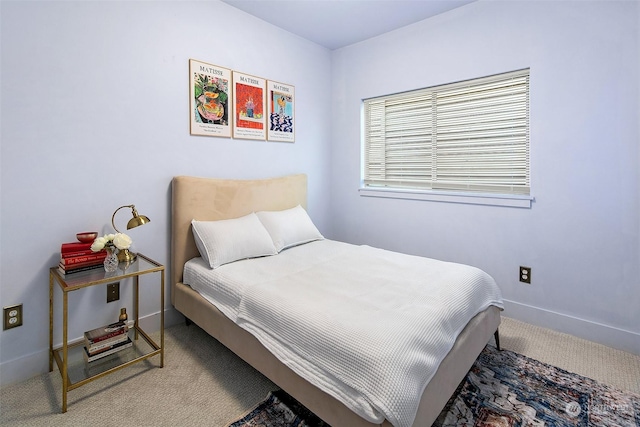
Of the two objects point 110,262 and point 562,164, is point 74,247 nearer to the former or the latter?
point 110,262

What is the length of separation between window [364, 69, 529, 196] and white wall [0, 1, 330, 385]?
1.51 meters

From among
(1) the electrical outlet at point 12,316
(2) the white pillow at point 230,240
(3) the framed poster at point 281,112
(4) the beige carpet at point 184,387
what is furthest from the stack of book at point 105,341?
(3) the framed poster at point 281,112

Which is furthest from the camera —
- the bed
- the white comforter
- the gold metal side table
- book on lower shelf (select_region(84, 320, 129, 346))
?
book on lower shelf (select_region(84, 320, 129, 346))

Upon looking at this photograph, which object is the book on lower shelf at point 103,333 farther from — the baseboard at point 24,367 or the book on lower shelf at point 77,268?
the book on lower shelf at point 77,268

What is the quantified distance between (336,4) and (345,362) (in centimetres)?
275

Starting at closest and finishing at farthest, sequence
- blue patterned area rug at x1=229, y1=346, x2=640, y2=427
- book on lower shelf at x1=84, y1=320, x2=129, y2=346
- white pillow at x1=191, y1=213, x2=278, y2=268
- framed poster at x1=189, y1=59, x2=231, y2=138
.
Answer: blue patterned area rug at x1=229, y1=346, x2=640, y2=427, book on lower shelf at x1=84, y1=320, x2=129, y2=346, white pillow at x1=191, y1=213, x2=278, y2=268, framed poster at x1=189, y1=59, x2=231, y2=138

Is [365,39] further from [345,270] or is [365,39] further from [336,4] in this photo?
[345,270]

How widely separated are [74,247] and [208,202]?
0.93 m

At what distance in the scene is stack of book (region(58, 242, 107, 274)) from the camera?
184 cm

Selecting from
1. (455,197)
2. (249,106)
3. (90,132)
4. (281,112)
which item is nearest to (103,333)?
(90,132)

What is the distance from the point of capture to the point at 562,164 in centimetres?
238

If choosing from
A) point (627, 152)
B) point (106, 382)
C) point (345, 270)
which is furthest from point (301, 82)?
point (106, 382)

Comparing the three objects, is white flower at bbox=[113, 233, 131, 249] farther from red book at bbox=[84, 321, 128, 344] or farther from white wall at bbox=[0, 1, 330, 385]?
red book at bbox=[84, 321, 128, 344]

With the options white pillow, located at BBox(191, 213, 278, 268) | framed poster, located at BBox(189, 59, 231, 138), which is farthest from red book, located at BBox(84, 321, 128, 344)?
framed poster, located at BBox(189, 59, 231, 138)
